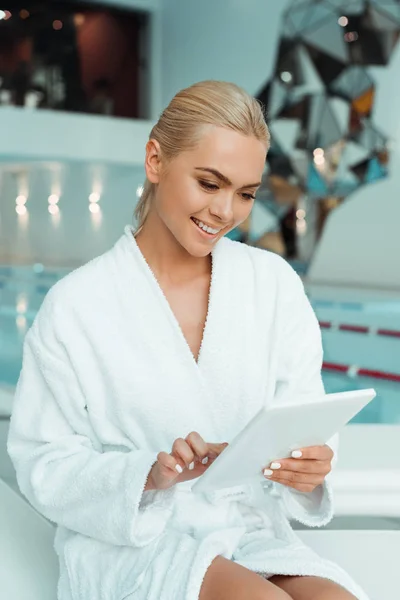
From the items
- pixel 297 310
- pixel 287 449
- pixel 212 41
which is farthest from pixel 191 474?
pixel 212 41

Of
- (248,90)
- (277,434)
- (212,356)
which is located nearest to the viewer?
(277,434)

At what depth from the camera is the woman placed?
1.33m

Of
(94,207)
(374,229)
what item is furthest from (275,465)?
(94,207)

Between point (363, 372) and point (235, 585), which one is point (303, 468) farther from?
point (363, 372)

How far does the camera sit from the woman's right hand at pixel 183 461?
4.04ft

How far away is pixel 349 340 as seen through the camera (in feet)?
25.7

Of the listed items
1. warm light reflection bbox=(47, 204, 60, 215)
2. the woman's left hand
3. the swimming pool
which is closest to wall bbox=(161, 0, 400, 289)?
the swimming pool

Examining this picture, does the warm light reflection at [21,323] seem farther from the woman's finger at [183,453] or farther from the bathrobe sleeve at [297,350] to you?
the woman's finger at [183,453]

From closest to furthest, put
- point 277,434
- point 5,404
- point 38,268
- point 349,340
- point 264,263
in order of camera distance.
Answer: point 277,434
point 264,263
point 5,404
point 349,340
point 38,268

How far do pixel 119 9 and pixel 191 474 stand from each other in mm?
15453

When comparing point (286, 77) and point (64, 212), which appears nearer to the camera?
point (286, 77)

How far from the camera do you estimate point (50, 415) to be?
1436mm

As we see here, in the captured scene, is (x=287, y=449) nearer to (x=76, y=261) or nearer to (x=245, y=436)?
(x=245, y=436)

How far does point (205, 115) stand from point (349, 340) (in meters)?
6.65
